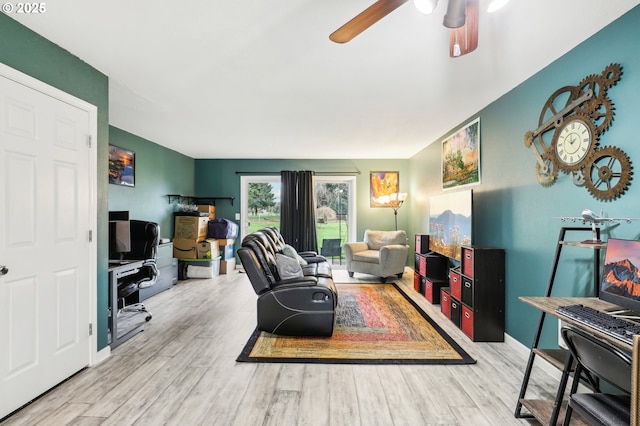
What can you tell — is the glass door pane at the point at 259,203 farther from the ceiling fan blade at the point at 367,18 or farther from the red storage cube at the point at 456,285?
the ceiling fan blade at the point at 367,18

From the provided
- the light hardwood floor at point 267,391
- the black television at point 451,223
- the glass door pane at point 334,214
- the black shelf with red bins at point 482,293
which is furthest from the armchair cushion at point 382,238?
the light hardwood floor at point 267,391

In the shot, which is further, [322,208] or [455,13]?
[322,208]

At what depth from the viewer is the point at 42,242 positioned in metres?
2.08

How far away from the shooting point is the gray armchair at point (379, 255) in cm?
530

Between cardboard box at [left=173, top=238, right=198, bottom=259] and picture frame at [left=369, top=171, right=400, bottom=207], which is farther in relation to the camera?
picture frame at [left=369, top=171, right=400, bottom=207]

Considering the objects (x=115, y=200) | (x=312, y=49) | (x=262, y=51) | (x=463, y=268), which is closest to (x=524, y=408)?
(x=463, y=268)

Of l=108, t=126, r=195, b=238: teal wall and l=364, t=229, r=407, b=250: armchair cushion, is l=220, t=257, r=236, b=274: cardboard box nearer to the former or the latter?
l=108, t=126, r=195, b=238: teal wall

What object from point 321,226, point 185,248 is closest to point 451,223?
point 321,226

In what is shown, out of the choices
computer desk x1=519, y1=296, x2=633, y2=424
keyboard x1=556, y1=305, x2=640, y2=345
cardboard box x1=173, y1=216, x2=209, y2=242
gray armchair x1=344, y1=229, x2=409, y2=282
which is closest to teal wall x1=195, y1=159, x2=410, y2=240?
gray armchair x1=344, y1=229, x2=409, y2=282

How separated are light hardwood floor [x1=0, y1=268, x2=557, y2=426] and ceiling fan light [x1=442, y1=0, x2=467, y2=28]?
7.12 ft

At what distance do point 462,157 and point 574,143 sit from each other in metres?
1.75

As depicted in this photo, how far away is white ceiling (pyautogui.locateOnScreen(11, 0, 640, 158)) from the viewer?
1814mm

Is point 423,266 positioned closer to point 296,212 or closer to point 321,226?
point 321,226

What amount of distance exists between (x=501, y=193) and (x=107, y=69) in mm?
3841
